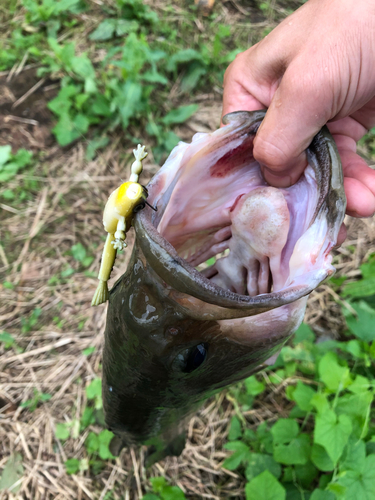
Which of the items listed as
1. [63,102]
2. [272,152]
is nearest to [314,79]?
[272,152]

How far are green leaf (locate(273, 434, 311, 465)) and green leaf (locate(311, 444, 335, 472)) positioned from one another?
65mm

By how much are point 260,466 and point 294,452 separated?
0.28 meters

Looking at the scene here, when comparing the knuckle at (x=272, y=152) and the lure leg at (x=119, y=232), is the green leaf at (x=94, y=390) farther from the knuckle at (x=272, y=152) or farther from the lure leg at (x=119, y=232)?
the knuckle at (x=272, y=152)

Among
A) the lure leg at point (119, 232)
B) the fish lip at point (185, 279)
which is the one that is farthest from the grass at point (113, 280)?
the lure leg at point (119, 232)

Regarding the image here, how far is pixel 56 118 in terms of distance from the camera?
355 centimetres

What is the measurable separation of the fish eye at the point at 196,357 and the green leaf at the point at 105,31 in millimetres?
3727

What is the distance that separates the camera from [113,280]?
120 inches

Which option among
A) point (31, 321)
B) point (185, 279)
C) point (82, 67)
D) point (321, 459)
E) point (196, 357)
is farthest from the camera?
point (82, 67)

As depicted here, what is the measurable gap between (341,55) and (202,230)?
76cm

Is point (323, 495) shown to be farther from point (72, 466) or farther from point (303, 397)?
point (72, 466)

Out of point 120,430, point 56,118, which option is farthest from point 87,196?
point 120,430

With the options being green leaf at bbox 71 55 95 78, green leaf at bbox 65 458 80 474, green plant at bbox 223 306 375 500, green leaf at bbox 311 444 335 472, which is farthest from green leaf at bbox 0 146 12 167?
green leaf at bbox 311 444 335 472

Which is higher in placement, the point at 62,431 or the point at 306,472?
the point at 306,472

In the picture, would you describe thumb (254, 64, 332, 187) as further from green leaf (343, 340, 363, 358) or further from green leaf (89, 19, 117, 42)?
green leaf (89, 19, 117, 42)
